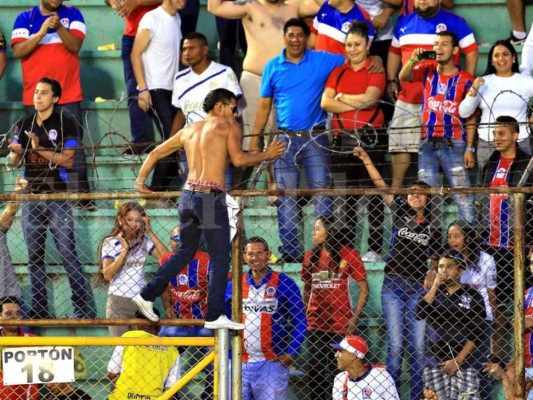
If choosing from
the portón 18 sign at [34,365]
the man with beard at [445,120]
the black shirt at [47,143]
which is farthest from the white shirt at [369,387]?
the black shirt at [47,143]

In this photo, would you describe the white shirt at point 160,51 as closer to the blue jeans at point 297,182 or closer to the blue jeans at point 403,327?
the blue jeans at point 297,182

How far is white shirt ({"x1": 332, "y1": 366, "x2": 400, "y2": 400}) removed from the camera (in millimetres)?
9312

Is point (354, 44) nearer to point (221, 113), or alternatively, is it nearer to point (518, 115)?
point (518, 115)

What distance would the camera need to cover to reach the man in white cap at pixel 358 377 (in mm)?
9328

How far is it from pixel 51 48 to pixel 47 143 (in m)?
1.53

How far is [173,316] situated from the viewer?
32.8 feet

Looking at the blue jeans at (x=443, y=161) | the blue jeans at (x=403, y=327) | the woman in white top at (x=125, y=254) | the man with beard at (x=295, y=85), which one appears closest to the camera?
the blue jeans at (x=403, y=327)

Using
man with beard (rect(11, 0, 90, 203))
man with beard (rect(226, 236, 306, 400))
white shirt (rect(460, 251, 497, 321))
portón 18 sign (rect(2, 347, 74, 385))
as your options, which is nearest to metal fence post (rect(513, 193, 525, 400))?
white shirt (rect(460, 251, 497, 321))

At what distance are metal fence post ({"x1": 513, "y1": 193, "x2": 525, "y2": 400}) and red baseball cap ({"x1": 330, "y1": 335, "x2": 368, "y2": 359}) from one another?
1527mm

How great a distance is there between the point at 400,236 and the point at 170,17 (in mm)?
3514

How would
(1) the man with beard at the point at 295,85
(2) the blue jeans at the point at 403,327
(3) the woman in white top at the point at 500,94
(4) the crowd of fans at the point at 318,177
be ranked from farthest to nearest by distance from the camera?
(1) the man with beard at the point at 295,85 → (3) the woman in white top at the point at 500,94 → (2) the blue jeans at the point at 403,327 → (4) the crowd of fans at the point at 318,177

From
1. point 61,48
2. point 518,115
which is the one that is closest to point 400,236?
point 518,115

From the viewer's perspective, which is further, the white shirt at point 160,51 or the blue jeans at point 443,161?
the white shirt at point 160,51

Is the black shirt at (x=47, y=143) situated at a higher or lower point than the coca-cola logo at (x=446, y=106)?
lower
